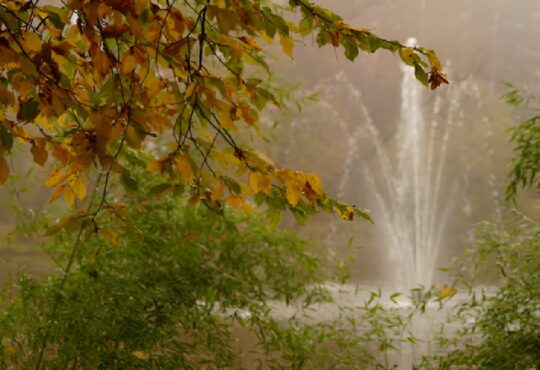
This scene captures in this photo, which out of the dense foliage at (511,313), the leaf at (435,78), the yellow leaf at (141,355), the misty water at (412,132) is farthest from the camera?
the misty water at (412,132)

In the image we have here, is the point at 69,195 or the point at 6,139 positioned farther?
the point at 69,195

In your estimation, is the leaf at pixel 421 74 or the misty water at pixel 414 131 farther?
the misty water at pixel 414 131

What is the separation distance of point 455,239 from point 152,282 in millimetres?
9399

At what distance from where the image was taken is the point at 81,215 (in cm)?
141

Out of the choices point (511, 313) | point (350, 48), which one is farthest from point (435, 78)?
point (511, 313)

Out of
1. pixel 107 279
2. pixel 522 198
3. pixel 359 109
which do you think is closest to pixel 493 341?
pixel 107 279

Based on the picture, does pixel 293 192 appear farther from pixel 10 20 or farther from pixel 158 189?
pixel 10 20

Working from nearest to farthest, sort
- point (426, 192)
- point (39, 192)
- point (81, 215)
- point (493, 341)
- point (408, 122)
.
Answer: point (81, 215), point (493, 341), point (39, 192), point (426, 192), point (408, 122)

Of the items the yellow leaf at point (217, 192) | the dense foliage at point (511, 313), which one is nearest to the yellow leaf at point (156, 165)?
the yellow leaf at point (217, 192)

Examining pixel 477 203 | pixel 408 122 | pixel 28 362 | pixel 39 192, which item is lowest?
pixel 28 362

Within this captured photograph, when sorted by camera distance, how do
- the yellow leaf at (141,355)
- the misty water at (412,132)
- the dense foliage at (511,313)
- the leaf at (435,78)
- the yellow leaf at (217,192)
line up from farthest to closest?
1. the misty water at (412,132)
2. the dense foliage at (511,313)
3. the yellow leaf at (141,355)
4. the yellow leaf at (217,192)
5. the leaf at (435,78)

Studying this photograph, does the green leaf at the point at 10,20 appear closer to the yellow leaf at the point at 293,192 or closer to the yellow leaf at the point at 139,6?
the yellow leaf at the point at 139,6

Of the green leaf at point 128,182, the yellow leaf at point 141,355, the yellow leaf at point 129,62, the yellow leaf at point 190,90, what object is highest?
the yellow leaf at point 129,62

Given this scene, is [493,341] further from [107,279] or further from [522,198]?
[522,198]
